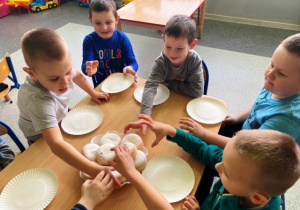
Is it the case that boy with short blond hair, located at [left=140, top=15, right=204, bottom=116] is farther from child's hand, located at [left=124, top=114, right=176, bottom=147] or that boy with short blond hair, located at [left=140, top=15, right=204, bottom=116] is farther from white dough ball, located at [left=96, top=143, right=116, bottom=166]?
white dough ball, located at [left=96, top=143, right=116, bottom=166]

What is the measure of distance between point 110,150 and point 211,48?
9.48 ft

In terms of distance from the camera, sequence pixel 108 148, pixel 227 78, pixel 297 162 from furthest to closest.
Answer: pixel 227 78
pixel 108 148
pixel 297 162

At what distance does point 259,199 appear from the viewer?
73cm

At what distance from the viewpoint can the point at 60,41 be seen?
1072mm

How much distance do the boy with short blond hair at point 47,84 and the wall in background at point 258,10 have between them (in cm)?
369

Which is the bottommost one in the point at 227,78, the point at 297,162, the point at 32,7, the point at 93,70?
the point at 227,78

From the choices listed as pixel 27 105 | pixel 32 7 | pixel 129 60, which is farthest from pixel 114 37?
pixel 32 7

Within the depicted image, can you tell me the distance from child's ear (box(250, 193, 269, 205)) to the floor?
68.7 inches

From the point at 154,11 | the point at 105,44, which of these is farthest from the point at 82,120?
the point at 154,11

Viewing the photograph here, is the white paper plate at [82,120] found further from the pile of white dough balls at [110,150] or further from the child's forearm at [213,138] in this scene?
the child's forearm at [213,138]

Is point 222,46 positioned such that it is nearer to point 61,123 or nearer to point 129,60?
point 129,60

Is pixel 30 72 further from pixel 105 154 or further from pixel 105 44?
pixel 105 44

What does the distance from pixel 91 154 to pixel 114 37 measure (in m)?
1.14

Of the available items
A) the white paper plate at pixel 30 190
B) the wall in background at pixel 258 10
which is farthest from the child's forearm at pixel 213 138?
the wall in background at pixel 258 10
